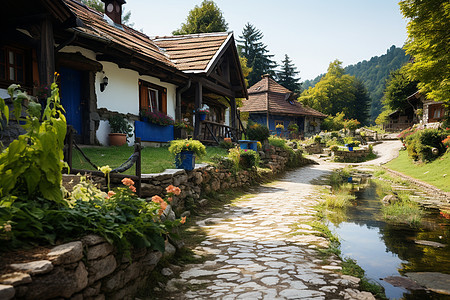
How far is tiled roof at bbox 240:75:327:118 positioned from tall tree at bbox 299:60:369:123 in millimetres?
12571

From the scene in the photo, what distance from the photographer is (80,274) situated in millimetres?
1986

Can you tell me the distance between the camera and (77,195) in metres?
2.65

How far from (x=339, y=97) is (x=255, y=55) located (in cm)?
1389

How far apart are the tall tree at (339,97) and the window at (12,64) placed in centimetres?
3897

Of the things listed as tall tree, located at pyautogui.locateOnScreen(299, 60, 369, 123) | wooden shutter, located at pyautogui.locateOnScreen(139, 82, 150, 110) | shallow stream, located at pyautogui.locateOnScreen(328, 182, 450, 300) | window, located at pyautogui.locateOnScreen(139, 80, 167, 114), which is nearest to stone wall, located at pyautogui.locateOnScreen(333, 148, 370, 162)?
shallow stream, located at pyautogui.locateOnScreen(328, 182, 450, 300)

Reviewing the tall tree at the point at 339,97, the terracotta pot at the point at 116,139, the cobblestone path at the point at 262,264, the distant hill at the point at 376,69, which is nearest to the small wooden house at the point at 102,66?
the terracotta pot at the point at 116,139

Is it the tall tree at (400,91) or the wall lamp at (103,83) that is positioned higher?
the tall tree at (400,91)

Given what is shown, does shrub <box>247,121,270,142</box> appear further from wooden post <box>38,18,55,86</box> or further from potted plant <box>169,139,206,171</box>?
wooden post <box>38,18,55,86</box>

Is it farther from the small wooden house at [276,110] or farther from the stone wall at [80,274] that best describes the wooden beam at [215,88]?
the small wooden house at [276,110]

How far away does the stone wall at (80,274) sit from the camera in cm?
161

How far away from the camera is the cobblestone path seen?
2783 millimetres

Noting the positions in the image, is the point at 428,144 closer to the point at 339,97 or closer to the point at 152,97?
the point at 152,97

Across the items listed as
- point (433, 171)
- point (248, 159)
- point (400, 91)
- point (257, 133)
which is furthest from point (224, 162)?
point (400, 91)

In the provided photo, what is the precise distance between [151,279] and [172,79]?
8.77 meters
